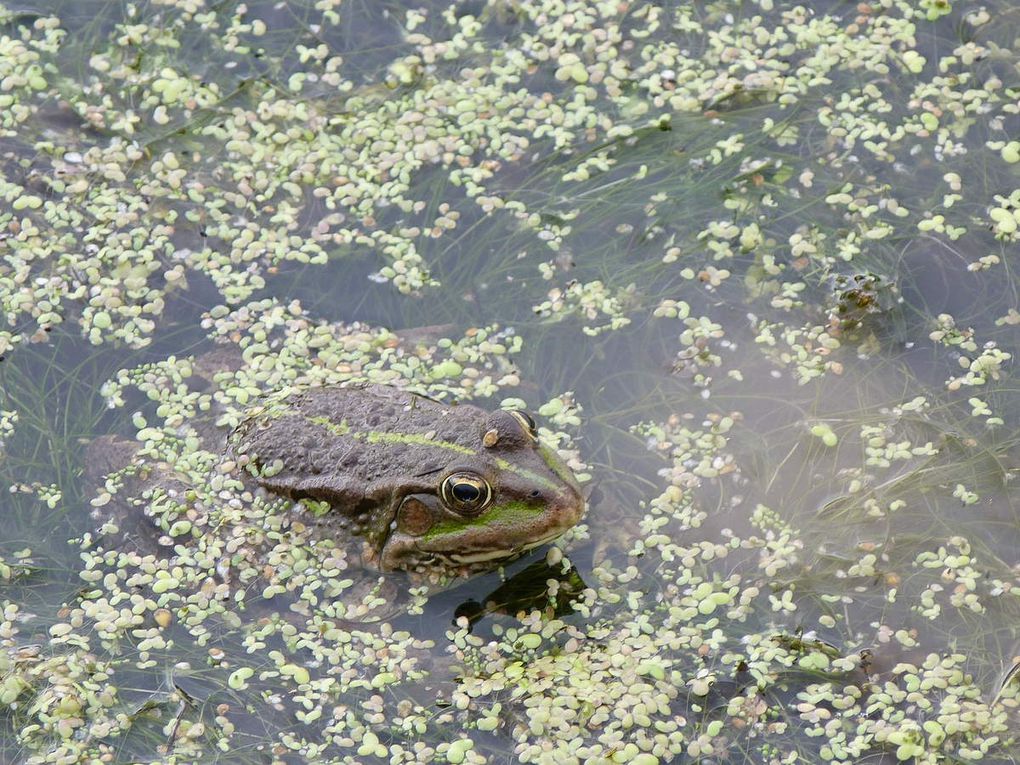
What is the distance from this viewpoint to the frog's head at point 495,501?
4.54 metres

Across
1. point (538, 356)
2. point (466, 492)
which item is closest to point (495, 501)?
point (466, 492)

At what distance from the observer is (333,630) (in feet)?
15.3

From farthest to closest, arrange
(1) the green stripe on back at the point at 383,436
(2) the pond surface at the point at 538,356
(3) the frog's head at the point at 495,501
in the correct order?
(1) the green stripe on back at the point at 383,436 < (3) the frog's head at the point at 495,501 < (2) the pond surface at the point at 538,356

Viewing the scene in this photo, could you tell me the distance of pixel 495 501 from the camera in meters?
4.59

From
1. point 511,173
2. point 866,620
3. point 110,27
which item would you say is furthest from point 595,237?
point 110,27

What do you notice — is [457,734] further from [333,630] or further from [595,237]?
[595,237]

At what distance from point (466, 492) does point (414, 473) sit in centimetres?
24

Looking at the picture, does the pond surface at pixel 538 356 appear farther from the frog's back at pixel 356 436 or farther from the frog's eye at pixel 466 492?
the frog's eye at pixel 466 492

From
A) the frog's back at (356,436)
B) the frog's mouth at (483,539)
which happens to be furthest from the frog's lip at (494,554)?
the frog's back at (356,436)

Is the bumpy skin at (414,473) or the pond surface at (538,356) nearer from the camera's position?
the pond surface at (538,356)

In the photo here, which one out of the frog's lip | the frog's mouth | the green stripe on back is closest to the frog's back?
the green stripe on back

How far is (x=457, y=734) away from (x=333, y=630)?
660mm

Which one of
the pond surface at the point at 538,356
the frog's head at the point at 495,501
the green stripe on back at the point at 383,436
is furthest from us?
the green stripe on back at the point at 383,436

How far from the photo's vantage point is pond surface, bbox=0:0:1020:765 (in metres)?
4.44
